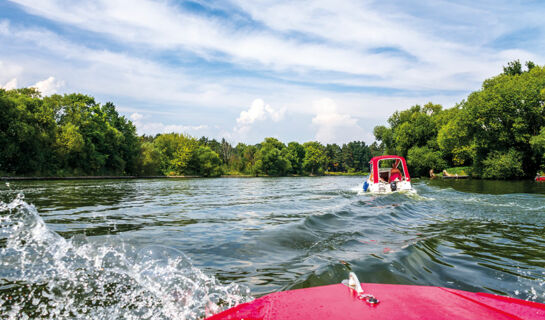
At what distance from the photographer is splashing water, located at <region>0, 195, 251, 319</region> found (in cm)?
335

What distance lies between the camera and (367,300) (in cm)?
243

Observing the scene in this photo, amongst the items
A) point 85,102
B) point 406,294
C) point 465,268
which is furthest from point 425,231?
point 85,102

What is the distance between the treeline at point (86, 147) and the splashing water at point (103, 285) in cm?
4355

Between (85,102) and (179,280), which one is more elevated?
(85,102)

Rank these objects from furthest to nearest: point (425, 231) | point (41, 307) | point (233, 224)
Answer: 1. point (233, 224)
2. point (425, 231)
3. point (41, 307)

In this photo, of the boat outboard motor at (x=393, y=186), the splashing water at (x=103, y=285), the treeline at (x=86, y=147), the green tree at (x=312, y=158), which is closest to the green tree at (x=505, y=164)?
the boat outboard motor at (x=393, y=186)

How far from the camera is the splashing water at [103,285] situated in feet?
11.0

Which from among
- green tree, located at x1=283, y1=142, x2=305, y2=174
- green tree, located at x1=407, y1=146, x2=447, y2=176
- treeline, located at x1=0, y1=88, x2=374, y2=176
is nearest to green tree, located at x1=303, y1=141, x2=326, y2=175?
green tree, located at x1=283, y1=142, x2=305, y2=174


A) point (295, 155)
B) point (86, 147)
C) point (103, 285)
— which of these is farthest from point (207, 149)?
point (103, 285)

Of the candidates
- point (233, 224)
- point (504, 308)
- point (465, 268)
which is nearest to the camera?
point (504, 308)

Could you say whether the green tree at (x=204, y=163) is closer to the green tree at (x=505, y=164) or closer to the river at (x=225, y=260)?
the green tree at (x=505, y=164)

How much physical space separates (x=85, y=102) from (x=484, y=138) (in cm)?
6203

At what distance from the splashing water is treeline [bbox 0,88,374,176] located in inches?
1714

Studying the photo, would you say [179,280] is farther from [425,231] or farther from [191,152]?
[191,152]
